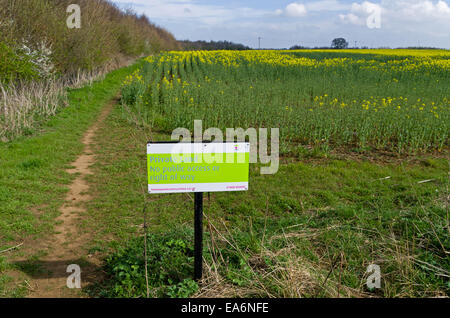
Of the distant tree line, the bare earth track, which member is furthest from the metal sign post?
the distant tree line

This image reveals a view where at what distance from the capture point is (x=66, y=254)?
432 centimetres

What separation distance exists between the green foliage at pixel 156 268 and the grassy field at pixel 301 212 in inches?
0.5

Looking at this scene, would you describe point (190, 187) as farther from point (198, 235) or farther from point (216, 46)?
point (216, 46)

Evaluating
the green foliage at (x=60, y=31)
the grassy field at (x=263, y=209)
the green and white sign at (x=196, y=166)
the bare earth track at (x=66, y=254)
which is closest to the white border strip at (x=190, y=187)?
the green and white sign at (x=196, y=166)

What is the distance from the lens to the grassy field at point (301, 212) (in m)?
3.34

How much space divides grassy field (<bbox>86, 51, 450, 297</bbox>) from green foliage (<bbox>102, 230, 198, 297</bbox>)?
12 mm

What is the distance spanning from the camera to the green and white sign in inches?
119

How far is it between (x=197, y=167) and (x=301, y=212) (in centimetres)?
288

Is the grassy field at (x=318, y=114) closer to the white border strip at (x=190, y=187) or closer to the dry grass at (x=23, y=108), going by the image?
the dry grass at (x=23, y=108)

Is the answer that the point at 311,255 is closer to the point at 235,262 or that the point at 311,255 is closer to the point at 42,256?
the point at 235,262
